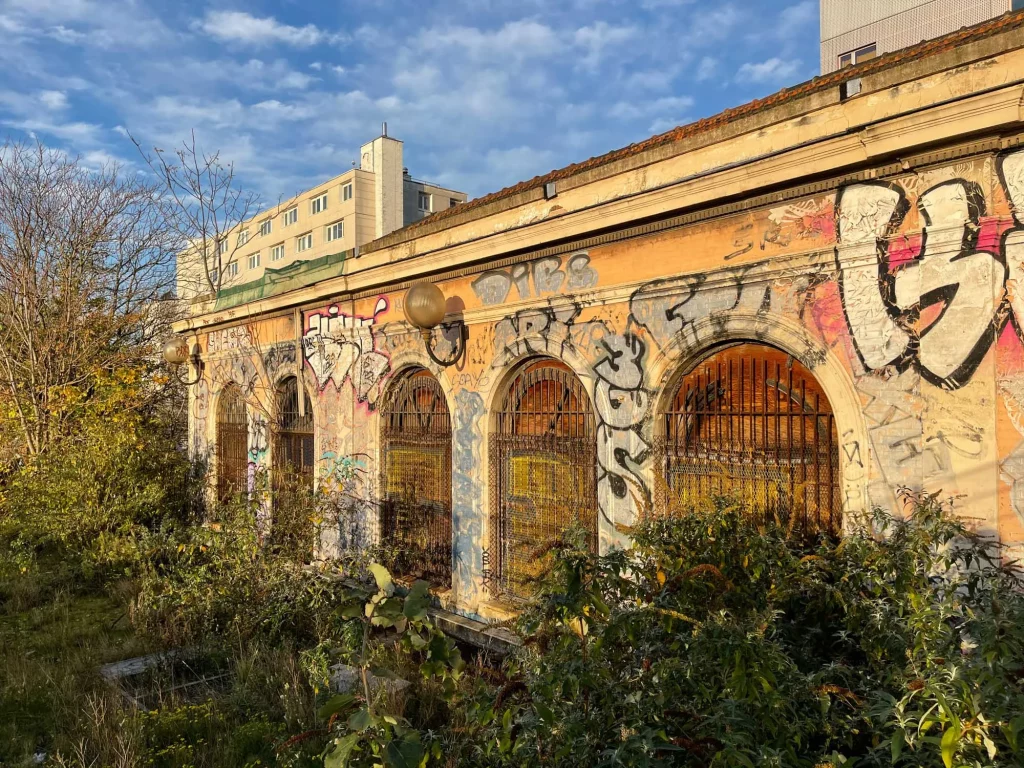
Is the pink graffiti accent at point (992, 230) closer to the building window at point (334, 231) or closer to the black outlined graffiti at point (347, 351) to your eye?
the black outlined graffiti at point (347, 351)

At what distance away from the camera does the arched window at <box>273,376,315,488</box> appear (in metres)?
9.38

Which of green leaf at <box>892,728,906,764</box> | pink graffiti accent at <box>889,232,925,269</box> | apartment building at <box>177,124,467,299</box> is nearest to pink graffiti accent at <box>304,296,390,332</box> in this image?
Answer: pink graffiti accent at <box>889,232,925,269</box>

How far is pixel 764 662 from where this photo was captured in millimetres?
2248

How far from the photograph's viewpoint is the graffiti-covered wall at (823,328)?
3.54 meters

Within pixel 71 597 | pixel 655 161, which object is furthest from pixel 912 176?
pixel 71 597

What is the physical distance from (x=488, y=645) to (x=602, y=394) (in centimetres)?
256

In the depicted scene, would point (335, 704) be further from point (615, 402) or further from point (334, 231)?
point (334, 231)

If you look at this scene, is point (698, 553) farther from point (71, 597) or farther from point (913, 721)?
point (71, 597)

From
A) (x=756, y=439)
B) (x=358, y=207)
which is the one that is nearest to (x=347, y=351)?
(x=756, y=439)

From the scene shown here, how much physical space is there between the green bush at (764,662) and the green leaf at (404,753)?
491 mm

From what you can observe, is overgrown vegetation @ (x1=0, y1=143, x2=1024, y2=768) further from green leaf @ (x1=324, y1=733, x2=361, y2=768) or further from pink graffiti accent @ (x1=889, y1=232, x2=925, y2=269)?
pink graffiti accent @ (x1=889, y1=232, x2=925, y2=269)

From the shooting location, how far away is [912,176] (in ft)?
12.6

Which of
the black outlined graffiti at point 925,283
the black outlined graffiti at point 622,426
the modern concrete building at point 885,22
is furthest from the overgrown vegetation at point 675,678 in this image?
the modern concrete building at point 885,22

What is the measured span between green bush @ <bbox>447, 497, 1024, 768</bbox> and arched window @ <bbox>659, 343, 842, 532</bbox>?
86cm
